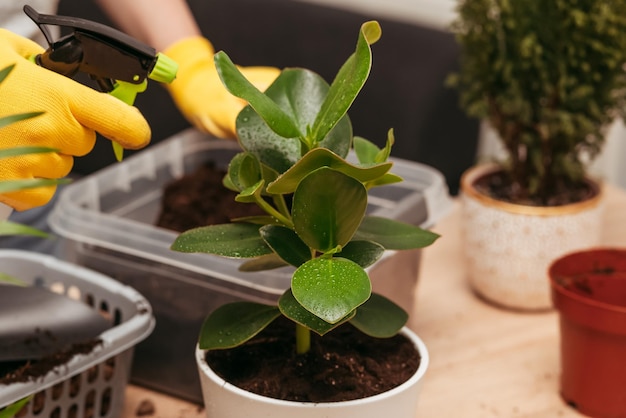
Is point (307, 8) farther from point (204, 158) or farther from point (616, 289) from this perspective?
point (616, 289)

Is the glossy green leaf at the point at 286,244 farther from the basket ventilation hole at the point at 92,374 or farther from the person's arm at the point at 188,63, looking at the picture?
the person's arm at the point at 188,63

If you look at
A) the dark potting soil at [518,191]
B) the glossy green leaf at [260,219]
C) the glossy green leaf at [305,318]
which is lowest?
the dark potting soil at [518,191]

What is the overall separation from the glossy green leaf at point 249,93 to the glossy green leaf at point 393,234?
0.11m

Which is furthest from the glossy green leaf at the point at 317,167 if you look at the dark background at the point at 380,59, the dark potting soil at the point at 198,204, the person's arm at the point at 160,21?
the dark background at the point at 380,59

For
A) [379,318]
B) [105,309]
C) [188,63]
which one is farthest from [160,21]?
[379,318]

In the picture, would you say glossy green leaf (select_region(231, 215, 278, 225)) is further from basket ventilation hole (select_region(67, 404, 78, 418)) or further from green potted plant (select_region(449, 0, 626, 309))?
green potted plant (select_region(449, 0, 626, 309))

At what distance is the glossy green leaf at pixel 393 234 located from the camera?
→ 646mm

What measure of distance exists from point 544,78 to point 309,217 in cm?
50

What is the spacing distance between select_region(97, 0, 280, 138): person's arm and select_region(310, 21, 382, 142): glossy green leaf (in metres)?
0.37

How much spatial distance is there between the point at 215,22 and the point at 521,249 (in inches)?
39.3

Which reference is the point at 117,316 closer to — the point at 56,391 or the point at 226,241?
the point at 56,391

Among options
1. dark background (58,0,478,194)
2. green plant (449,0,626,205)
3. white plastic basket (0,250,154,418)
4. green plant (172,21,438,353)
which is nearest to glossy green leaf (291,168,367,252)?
green plant (172,21,438,353)

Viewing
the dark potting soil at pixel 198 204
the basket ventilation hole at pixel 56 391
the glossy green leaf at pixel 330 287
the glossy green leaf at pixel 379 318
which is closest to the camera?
the glossy green leaf at pixel 330 287

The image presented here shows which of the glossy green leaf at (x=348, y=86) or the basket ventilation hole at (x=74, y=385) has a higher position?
the glossy green leaf at (x=348, y=86)
